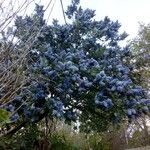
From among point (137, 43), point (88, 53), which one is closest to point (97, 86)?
point (88, 53)

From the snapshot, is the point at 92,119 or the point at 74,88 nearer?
the point at 74,88

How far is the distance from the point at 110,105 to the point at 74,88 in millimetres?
654

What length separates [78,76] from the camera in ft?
23.3

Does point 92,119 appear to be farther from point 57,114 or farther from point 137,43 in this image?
point 137,43

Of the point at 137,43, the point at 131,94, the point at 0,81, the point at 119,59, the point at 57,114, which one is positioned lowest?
the point at 0,81

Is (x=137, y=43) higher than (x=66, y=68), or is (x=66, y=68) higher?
(x=137, y=43)

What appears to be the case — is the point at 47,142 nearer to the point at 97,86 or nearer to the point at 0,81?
the point at 97,86

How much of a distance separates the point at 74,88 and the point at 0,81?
3447mm

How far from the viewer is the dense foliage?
7.00 metres

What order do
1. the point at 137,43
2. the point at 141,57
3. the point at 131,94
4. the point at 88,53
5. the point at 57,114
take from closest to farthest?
A: the point at 57,114
the point at 131,94
the point at 88,53
the point at 141,57
the point at 137,43

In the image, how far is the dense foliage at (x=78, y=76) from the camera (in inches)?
276

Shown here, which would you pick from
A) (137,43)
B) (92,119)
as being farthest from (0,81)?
(137,43)

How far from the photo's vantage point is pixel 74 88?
285 inches

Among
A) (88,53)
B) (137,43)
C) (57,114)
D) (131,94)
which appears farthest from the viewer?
(137,43)
